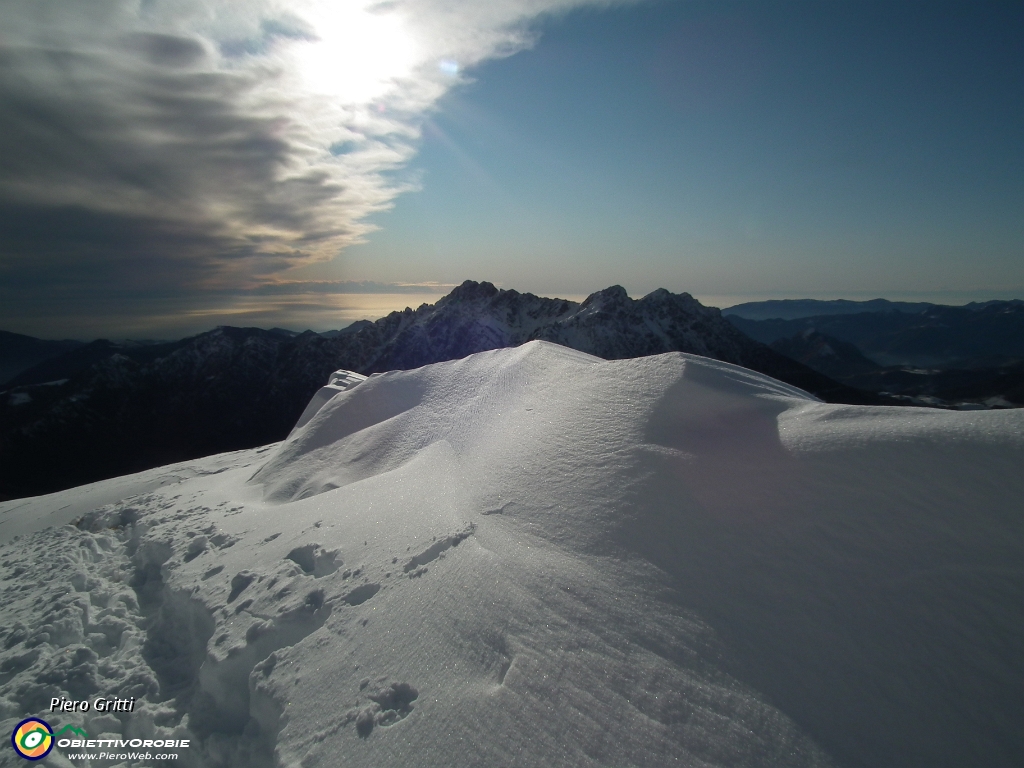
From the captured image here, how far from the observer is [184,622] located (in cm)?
582

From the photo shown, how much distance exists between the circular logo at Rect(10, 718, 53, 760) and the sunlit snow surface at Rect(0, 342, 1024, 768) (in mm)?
125

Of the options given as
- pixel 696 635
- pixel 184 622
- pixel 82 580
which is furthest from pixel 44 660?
pixel 696 635

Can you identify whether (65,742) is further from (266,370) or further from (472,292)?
(266,370)

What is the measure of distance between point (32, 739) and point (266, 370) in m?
206

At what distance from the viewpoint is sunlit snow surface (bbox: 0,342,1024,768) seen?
299cm

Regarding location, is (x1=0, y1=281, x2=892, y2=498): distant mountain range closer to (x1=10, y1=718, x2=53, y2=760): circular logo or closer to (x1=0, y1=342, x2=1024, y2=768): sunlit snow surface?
(x1=0, y1=342, x2=1024, y2=768): sunlit snow surface

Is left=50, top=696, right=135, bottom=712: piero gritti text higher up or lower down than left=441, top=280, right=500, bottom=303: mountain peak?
lower down

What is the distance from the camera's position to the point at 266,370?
609ft

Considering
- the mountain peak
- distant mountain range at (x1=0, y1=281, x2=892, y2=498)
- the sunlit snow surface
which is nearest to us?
the sunlit snow surface

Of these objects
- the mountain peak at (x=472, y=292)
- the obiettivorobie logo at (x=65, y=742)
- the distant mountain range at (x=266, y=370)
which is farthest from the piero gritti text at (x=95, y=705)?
the mountain peak at (x=472, y=292)

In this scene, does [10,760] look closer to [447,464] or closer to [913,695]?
[447,464]

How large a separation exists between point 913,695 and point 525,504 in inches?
142

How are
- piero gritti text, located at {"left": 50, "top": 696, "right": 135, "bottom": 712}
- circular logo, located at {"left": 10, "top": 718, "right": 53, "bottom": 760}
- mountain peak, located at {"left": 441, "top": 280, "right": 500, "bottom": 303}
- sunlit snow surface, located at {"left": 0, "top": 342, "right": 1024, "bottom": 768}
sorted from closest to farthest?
sunlit snow surface, located at {"left": 0, "top": 342, "right": 1024, "bottom": 768}
circular logo, located at {"left": 10, "top": 718, "right": 53, "bottom": 760}
piero gritti text, located at {"left": 50, "top": 696, "right": 135, "bottom": 712}
mountain peak, located at {"left": 441, "top": 280, "right": 500, "bottom": 303}

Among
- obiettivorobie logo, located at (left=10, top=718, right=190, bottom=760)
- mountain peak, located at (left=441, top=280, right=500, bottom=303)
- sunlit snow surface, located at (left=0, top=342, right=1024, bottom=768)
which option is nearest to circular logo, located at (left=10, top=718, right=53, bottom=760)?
obiettivorobie logo, located at (left=10, top=718, right=190, bottom=760)
